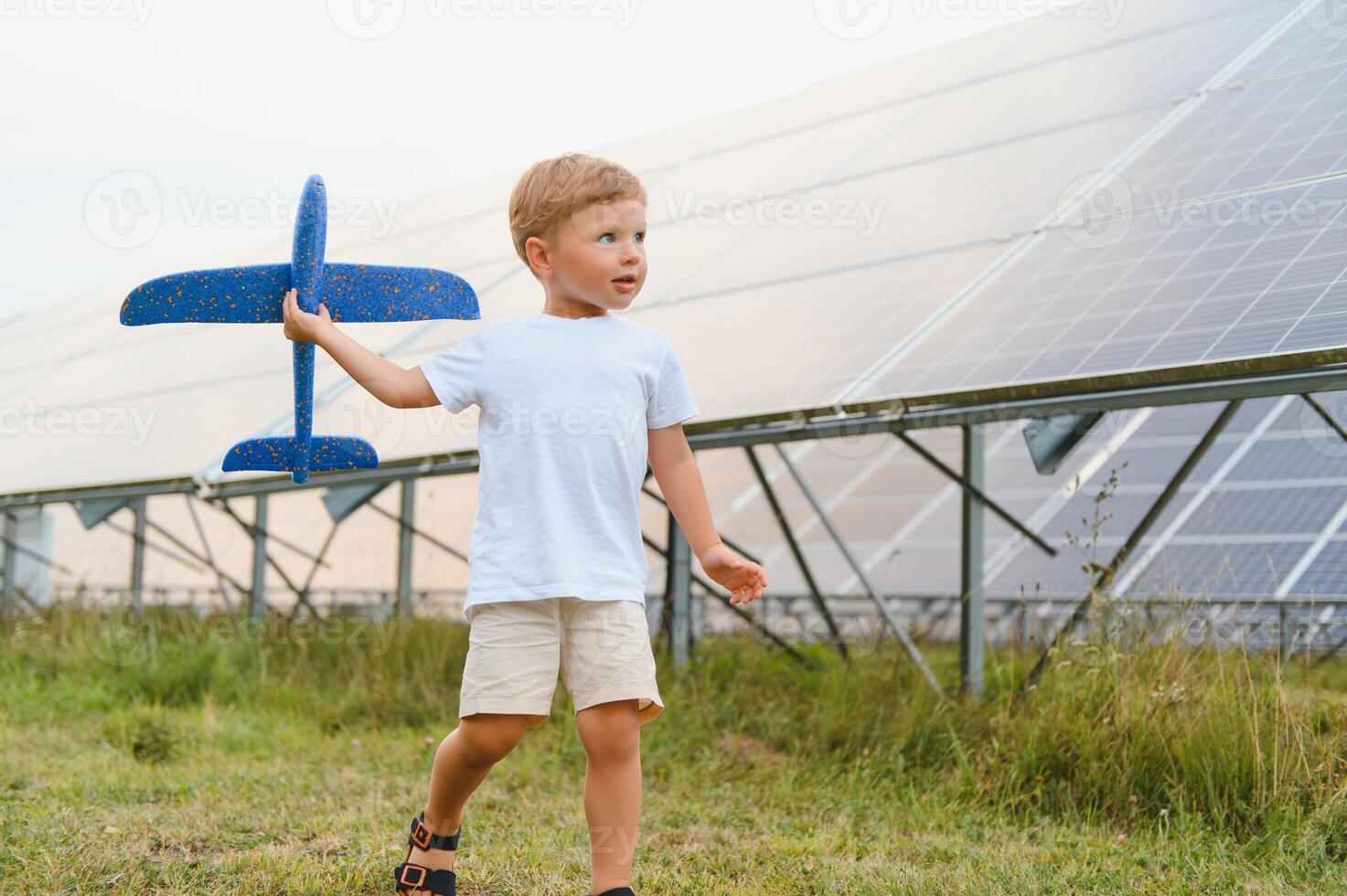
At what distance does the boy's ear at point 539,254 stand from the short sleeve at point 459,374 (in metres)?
0.21

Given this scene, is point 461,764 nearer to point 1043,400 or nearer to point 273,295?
point 273,295

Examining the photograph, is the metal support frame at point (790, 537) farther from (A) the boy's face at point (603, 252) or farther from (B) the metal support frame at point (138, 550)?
(B) the metal support frame at point (138, 550)

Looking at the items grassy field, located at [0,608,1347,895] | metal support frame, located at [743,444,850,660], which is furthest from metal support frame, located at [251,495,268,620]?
metal support frame, located at [743,444,850,660]

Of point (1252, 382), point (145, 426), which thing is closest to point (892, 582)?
point (145, 426)

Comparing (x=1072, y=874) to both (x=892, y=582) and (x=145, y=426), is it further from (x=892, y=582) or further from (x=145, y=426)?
(x=145, y=426)

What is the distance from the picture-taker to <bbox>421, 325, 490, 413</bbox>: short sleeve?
9.17ft

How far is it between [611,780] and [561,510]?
0.59m

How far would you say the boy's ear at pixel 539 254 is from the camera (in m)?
2.85

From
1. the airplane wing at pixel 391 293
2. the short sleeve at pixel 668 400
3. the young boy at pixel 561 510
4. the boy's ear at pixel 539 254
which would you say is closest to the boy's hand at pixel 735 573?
the young boy at pixel 561 510

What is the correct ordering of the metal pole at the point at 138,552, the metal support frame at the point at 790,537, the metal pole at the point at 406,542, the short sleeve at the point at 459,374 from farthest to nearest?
the metal pole at the point at 138,552
the metal pole at the point at 406,542
the metal support frame at the point at 790,537
the short sleeve at the point at 459,374

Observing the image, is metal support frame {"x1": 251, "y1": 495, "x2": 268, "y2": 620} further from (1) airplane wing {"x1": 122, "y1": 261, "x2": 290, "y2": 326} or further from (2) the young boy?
(2) the young boy

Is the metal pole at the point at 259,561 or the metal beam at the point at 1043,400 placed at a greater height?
the metal beam at the point at 1043,400

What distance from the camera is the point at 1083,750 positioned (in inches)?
168

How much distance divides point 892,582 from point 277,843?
25.6ft
